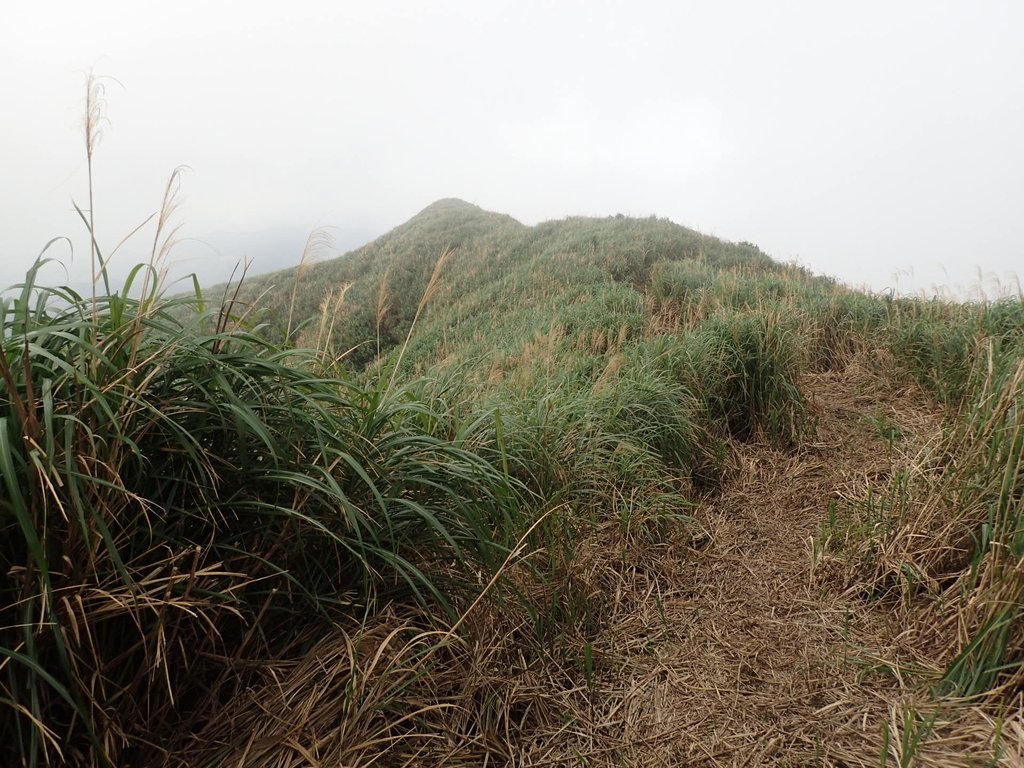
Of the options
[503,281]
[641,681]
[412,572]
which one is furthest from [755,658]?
[503,281]

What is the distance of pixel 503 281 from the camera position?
1353 centimetres

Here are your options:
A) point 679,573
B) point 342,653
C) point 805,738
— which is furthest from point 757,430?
point 342,653

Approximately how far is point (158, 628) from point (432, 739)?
2.70ft

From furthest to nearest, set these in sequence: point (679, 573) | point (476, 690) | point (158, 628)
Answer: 1. point (679, 573)
2. point (476, 690)
3. point (158, 628)

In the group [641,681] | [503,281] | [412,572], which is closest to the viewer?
[412,572]

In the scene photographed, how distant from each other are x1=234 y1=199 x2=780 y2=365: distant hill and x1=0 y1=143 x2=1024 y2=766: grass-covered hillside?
27.3 inches

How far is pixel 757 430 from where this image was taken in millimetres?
4137

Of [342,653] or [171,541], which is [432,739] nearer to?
[342,653]

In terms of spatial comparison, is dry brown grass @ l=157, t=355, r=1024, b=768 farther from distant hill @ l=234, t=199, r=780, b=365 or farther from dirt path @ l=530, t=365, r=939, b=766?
distant hill @ l=234, t=199, r=780, b=365

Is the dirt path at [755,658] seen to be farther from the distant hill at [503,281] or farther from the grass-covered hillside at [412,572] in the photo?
the distant hill at [503,281]

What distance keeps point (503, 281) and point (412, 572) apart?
39.7ft

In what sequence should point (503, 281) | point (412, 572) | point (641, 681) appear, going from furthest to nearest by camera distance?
point (503, 281) < point (641, 681) < point (412, 572)

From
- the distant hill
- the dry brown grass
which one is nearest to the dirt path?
the dry brown grass

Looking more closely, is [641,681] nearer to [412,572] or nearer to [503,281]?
[412,572]
